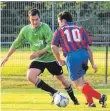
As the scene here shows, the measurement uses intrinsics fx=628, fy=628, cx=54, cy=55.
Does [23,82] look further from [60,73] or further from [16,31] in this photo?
[60,73]

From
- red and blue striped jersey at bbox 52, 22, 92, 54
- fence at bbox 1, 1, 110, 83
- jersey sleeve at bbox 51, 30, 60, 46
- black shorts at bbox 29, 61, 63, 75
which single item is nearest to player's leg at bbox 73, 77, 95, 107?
red and blue striped jersey at bbox 52, 22, 92, 54

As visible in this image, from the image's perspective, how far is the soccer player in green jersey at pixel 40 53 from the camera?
12.2 metres

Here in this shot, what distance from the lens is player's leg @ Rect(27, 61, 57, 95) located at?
12.2m

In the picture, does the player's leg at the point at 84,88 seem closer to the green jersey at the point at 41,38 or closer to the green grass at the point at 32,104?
the green grass at the point at 32,104

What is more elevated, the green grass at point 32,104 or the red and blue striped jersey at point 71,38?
the red and blue striped jersey at point 71,38

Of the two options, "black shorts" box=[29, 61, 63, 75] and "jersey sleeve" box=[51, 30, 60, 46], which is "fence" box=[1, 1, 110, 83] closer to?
"black shorts" box=[29, 61, 63, 75]

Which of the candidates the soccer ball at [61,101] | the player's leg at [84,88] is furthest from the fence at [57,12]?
the player's leg at [84,88]

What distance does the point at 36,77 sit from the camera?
40.3 feet

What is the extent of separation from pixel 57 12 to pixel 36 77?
7.55m

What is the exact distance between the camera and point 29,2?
19.9m

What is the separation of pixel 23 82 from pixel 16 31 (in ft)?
5.91

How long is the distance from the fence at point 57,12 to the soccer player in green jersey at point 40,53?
6.89 meters

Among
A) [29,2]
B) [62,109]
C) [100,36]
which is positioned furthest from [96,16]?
[62,109]

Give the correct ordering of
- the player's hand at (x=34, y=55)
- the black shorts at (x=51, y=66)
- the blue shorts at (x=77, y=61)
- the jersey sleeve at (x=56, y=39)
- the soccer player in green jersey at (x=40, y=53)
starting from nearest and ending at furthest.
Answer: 1. the blue shorts at (x=77, y=61)
2. the jersey sleeve at (x=56, y=39)
3. the player's hand at (x=34, y=55)
4. the soccer player in green jersey at (x=40, y=53)
5. the black shorts at (x=51, y=66)
